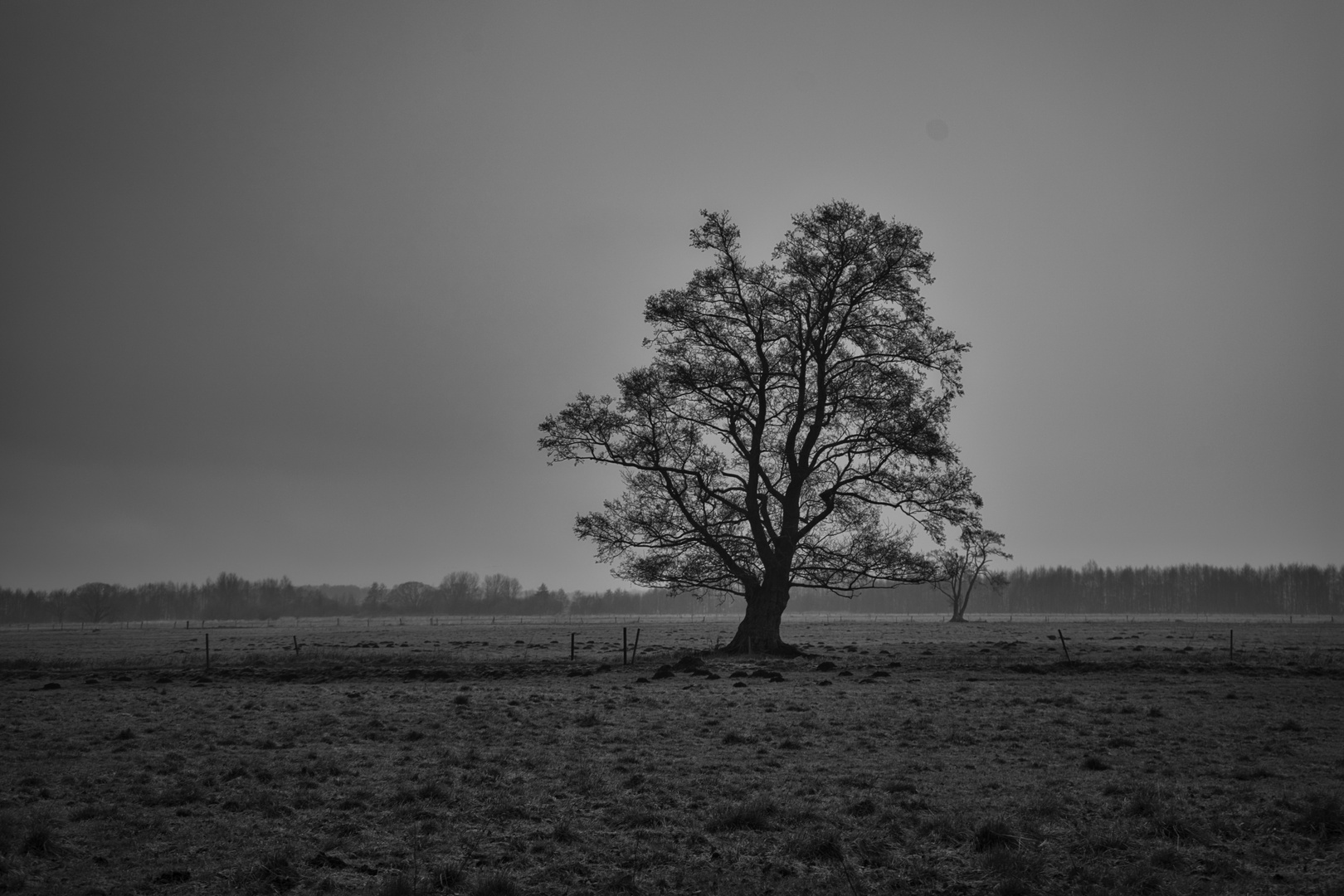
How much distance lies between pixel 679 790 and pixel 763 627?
829 inches

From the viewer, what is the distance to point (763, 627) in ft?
101

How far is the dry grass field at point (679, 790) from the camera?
7.20 m

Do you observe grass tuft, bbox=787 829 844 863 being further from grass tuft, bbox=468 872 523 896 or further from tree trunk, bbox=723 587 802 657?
tree trunk, bbox=723 587 802 657

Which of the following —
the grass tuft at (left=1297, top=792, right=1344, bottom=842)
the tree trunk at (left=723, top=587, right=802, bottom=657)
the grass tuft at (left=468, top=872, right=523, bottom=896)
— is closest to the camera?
the grass tuft at (left=468, top=872, right=523, bottom=896)

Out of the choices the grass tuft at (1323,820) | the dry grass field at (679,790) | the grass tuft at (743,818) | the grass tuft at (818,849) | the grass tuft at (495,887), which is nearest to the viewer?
the grass tuft at (495,887)

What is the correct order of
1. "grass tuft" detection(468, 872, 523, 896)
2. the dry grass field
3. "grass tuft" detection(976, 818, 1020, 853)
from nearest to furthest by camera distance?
"grass tuft" detection(468, 872, 523, 896)
the dry grass field
"grass tuft" detection(976, 818, 1020, 853)

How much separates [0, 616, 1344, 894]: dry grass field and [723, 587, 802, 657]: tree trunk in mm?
9587

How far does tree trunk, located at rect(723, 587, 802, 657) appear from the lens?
99.8 feet

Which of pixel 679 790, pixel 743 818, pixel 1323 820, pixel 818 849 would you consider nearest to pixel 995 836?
pixel 818 849

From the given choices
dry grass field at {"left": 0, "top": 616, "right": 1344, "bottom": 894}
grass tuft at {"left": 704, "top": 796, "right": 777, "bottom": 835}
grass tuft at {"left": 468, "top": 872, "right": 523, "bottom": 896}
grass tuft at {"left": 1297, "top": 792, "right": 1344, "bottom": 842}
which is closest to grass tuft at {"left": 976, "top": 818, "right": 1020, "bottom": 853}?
dry grass field at {"left": 0, "top": 616, "right": 1344, "bottom": 894}

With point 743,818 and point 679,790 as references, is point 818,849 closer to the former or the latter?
point 743,818

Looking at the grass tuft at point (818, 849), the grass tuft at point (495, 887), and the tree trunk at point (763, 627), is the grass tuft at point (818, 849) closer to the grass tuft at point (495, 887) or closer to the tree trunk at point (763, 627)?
the grass tuft at point (495, 887)

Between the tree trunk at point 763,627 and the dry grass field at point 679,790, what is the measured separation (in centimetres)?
959

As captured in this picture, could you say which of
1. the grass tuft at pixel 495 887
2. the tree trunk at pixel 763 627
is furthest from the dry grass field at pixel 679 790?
the tree trunk at pixel 763 627
